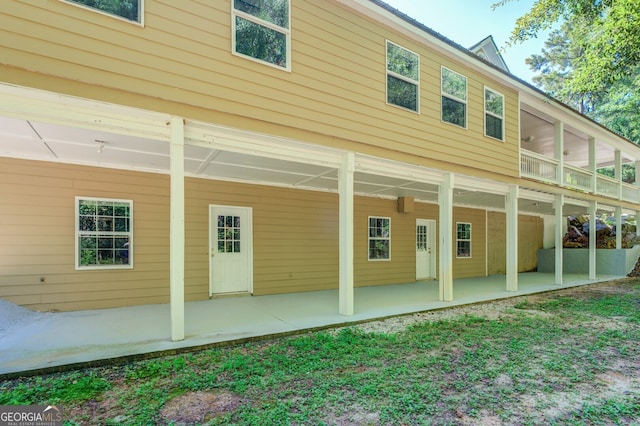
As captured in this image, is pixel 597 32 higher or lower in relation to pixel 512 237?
higher

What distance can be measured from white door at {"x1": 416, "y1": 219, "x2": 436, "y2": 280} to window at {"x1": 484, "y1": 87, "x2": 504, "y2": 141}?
3341 mm

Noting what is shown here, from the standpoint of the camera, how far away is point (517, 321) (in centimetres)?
558

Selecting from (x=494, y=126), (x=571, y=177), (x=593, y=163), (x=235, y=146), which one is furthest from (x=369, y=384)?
(x=593, y=163)

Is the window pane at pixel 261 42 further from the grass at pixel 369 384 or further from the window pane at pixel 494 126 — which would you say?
the window pane at pixel 494 126

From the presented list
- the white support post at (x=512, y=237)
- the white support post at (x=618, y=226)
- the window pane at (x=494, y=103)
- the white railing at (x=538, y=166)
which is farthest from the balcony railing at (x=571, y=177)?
the window pane at (x=494, y=103)

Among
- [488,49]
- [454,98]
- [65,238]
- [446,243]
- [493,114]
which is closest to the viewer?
[65,238]

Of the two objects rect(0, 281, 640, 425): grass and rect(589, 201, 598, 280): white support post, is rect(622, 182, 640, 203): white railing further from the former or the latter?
rect(0, 281, 640, 425): grass

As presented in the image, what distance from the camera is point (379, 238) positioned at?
9266 millimetres

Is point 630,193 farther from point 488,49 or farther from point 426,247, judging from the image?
point 426,247

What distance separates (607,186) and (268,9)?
44.4ft

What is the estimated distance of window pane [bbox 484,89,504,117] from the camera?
25.9 feet

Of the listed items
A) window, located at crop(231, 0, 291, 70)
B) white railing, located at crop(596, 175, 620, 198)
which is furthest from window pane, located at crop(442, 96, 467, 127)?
white railing, located at crop(596, 175, 620, 198)

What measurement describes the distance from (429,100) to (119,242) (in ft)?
A: 21.9

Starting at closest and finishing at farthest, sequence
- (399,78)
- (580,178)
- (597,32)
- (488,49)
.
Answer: (399,78), (597,32), (580,178), (488,49)
